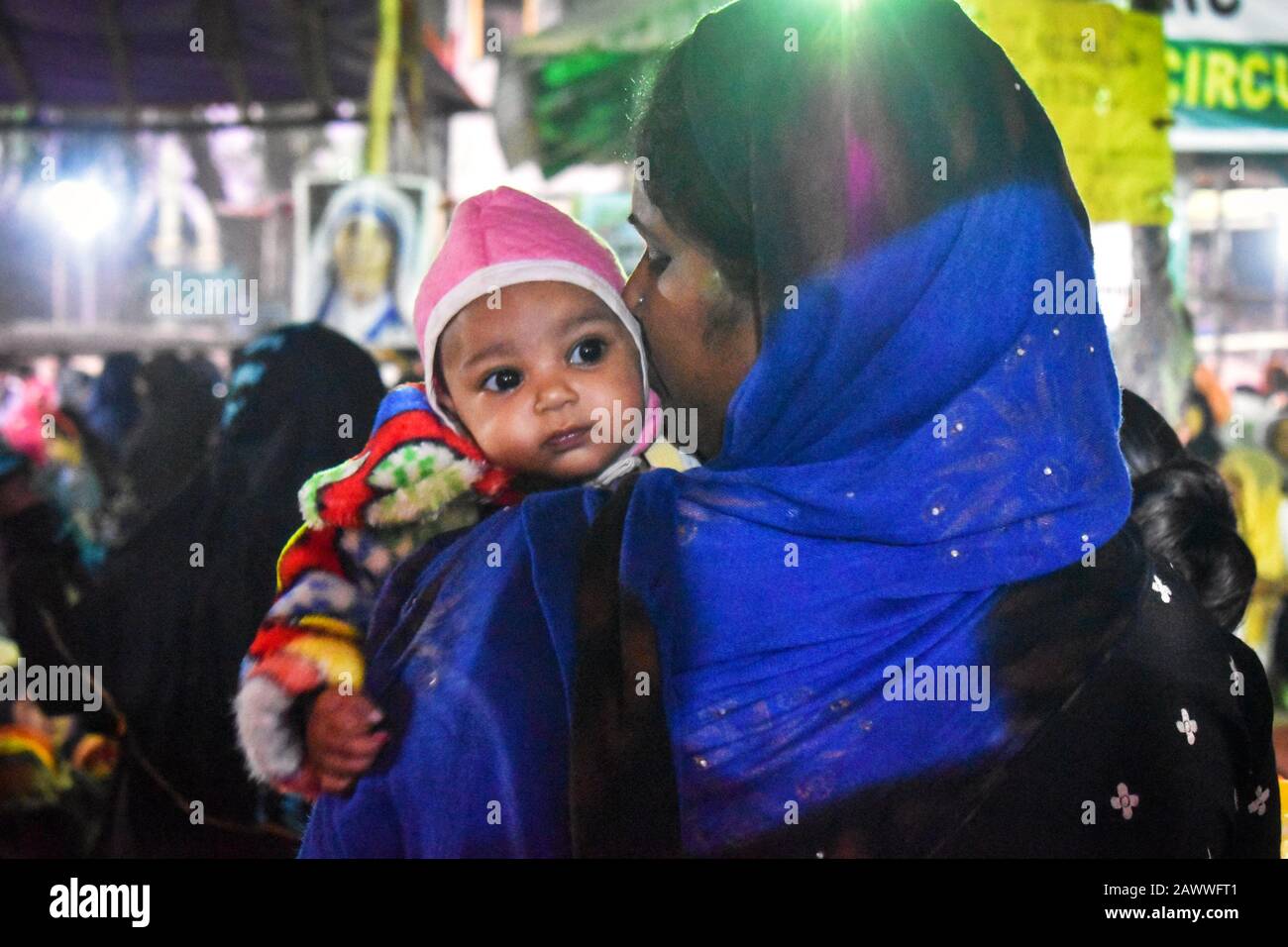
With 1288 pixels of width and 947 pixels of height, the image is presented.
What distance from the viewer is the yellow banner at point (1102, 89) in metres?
1.78

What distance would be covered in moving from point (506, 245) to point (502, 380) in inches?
6.3

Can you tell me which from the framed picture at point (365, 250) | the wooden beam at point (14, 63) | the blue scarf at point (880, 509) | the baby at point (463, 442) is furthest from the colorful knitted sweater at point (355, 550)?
the wooden beam at point (14, 63)

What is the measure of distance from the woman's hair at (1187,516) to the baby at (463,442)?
582 millimetres

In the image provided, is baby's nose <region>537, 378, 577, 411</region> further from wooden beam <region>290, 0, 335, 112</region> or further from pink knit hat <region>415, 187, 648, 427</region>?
wooden beam <region>290, 0, 335, 112</region>

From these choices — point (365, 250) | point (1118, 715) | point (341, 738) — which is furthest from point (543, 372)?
point (1118, 715)

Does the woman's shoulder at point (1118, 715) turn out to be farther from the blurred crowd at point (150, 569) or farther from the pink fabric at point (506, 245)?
the blurred crowd at point (150, 569)

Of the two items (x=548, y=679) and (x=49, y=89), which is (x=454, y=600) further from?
(x=49, y=89)

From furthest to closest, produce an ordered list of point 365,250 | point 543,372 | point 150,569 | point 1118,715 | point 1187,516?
point 150,569 < point 365,250 < point 1187,516 < point 543,372 < point 1118,715

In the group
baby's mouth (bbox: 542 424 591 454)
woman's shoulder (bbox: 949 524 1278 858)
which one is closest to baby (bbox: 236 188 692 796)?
baby's mouth (bbox: 542 424 591 454)

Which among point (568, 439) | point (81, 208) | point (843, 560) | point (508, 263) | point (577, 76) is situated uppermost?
point (577, 76)

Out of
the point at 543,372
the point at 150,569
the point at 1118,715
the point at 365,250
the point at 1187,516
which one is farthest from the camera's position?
the point at 150,569

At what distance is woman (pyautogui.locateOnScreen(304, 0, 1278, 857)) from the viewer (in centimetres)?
127

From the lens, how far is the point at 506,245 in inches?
57.4

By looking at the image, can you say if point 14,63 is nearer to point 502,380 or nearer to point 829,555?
point 502,380
